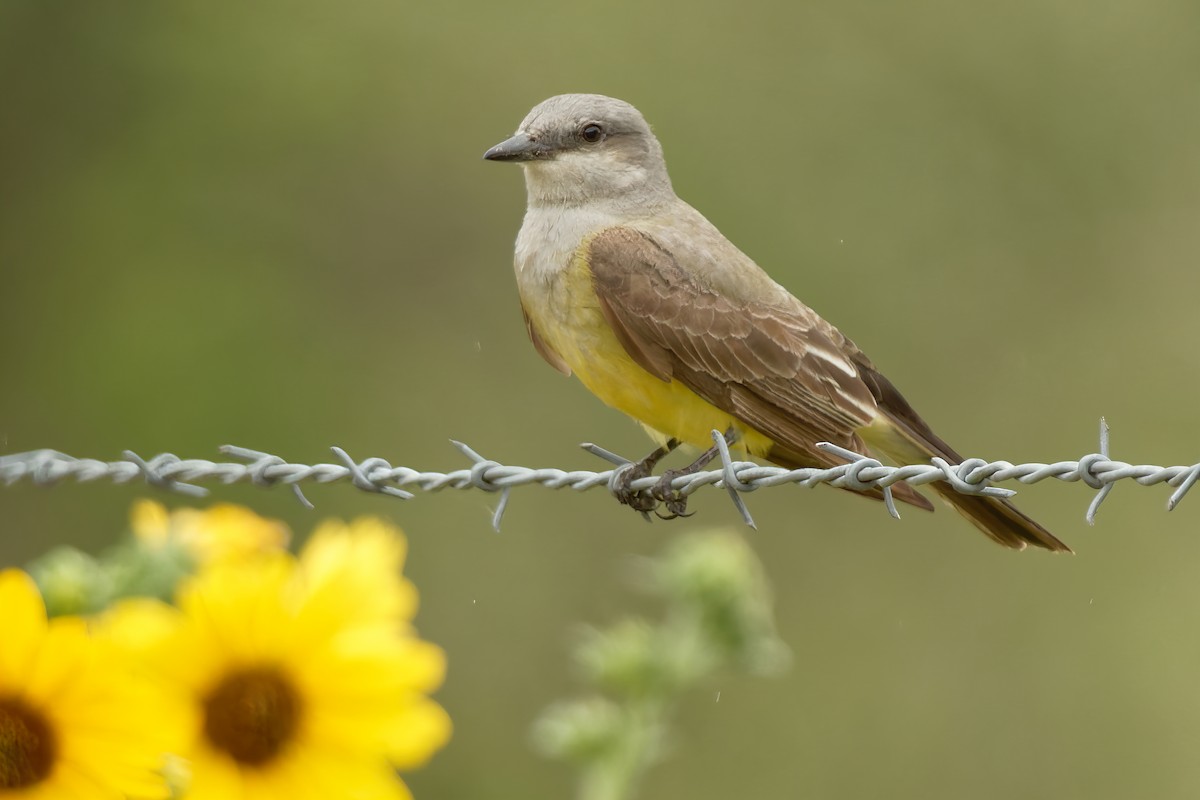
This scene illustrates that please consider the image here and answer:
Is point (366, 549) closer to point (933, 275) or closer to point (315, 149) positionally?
point (933, 275)

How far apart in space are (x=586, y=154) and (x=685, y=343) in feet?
3.32

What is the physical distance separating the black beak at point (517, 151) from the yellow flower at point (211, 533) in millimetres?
3049

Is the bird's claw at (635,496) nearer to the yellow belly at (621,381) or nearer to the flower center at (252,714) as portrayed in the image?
the yellow belly at (621,381)

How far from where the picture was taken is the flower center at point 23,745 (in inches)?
65.6

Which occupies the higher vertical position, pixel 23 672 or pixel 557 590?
pixel 23 672

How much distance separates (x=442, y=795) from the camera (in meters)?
9.13

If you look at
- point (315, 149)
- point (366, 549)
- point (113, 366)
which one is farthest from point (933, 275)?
point (366, 549)

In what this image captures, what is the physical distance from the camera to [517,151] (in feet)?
16.5

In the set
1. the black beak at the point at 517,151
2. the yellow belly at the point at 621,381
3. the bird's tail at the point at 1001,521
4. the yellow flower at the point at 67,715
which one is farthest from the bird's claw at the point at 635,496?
Answer: the yellow flower at the point at 67,715

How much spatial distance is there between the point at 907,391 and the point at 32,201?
599 cm

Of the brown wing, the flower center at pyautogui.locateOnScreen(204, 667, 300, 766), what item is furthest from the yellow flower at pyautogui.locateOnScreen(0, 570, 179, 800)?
the brown wing

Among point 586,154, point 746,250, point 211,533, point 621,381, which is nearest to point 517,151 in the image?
point 586,154

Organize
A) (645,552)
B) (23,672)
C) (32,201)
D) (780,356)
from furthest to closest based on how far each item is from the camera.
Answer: (32,201) → (645,552) → (780,356) → (23,672)

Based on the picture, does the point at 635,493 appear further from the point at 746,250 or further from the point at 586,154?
the point at 746,250
